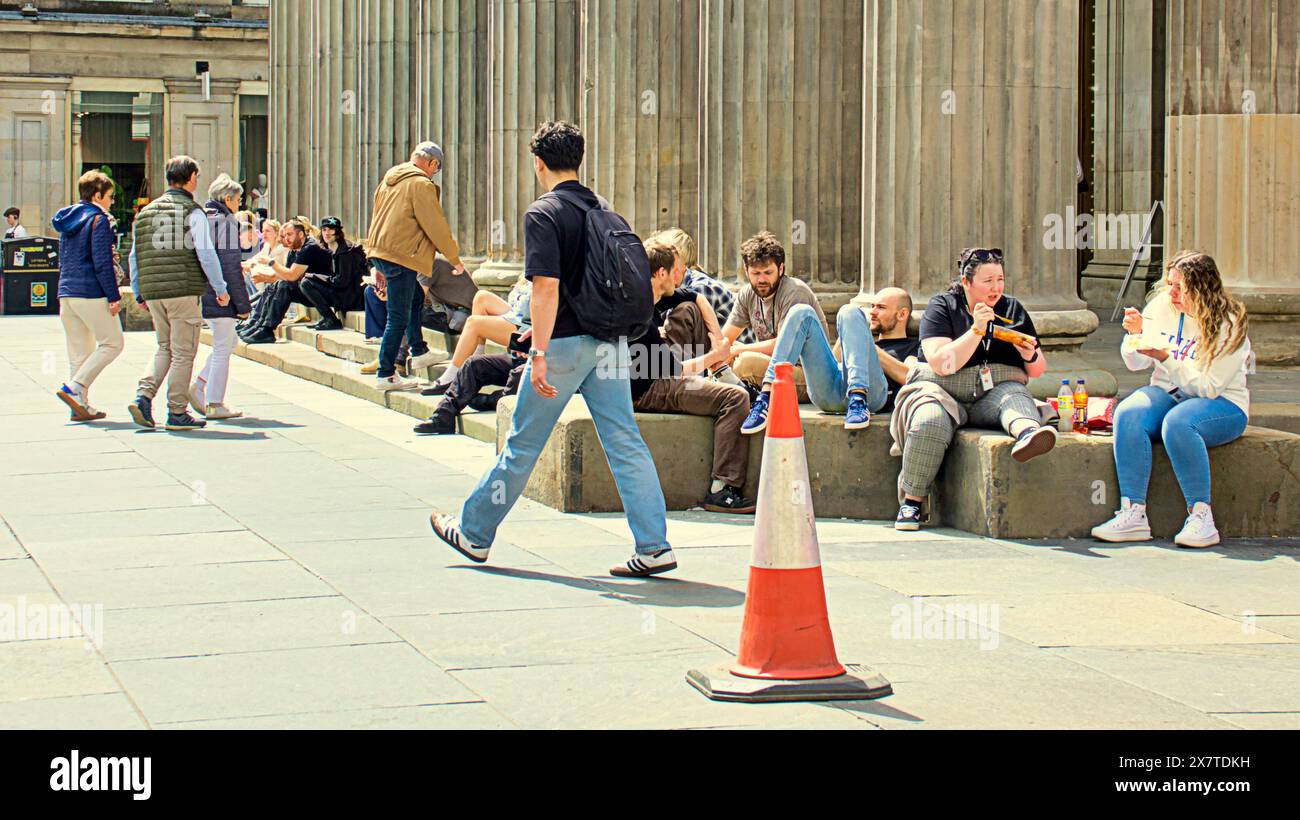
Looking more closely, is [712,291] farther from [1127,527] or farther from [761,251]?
[1127,527]

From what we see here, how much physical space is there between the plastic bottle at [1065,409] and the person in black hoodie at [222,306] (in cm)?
631

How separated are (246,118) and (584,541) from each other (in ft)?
137

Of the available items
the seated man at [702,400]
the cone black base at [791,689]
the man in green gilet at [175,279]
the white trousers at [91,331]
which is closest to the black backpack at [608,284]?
the seated man at [702,400]

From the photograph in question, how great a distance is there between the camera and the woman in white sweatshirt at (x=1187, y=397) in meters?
8.81

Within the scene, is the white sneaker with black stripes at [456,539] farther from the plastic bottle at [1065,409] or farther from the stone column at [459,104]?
the stone column at [459,104]

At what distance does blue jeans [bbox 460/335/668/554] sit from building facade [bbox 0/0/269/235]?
1523 inches

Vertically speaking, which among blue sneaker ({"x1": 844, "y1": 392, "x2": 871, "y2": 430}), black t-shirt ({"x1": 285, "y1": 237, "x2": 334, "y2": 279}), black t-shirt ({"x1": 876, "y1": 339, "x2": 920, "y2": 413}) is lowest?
blue sneaker ({"x1": 844, "y1": 392, "x2": 871, "y2": 430})

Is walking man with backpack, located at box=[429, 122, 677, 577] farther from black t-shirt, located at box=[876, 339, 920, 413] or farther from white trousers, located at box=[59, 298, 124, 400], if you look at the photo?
white trousers, located at box=[59, 298, 124, 400]

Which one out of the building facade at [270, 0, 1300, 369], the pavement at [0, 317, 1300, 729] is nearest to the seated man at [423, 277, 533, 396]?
the building facade at [270, 0, 1300, 369]

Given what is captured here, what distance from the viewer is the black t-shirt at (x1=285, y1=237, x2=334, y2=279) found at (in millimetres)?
20422

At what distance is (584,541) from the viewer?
351 inches
